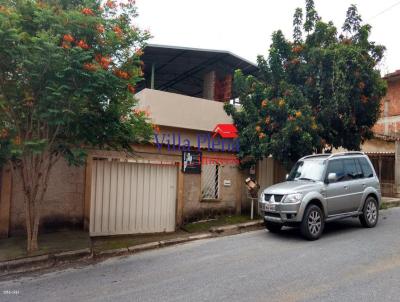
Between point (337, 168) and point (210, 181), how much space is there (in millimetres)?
3798

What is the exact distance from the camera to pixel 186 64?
47.6 ft

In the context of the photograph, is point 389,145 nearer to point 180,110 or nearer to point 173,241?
point 180,110

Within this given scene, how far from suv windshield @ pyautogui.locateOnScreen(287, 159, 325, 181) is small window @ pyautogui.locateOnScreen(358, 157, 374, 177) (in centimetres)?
135

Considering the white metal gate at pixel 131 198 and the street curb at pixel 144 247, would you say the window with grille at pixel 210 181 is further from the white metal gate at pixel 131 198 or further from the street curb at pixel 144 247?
the street curb at pixel 144 247

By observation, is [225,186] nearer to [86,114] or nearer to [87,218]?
[87,218]

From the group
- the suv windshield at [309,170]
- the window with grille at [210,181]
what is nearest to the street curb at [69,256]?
the window with grille at [210,181]

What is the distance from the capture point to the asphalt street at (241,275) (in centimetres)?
451

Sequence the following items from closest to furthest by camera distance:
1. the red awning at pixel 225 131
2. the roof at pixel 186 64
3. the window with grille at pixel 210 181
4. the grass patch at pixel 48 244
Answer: the grass patch at pixel 48 244 → the window with grille at pixel 210 181 → the red awning at pixel 225 131 → the roof at pixel 186 64

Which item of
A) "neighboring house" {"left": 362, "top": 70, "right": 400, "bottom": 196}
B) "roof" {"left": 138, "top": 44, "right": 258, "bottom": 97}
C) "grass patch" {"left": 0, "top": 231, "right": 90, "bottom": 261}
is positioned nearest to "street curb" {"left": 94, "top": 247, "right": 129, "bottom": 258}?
"grass patch" {"left": 0, "top": 231, "right": 90, "bottom": 261}

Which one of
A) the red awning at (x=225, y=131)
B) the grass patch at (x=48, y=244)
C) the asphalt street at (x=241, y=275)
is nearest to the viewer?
the asphalt street at (x=241, y=275)

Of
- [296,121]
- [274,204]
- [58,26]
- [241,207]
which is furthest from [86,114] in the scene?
[241,207]

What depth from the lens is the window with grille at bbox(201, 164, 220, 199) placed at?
10133 mm

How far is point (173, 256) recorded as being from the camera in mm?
6715

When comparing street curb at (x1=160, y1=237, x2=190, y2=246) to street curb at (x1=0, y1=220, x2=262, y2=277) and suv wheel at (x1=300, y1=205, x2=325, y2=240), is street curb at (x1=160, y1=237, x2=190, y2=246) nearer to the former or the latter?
street curb at (x1=0, y1=220, x2=262, y2=277)
